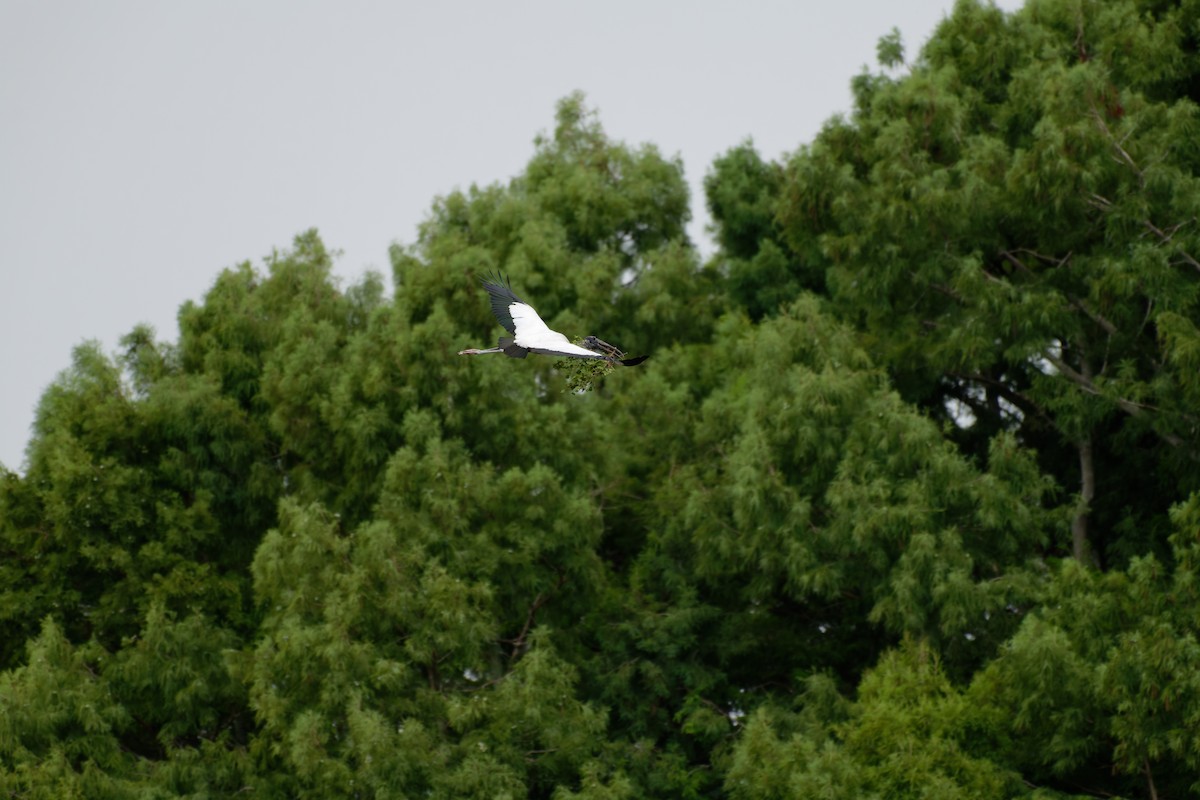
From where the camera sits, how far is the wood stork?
11953mm

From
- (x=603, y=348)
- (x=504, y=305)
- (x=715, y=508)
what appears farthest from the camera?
(x=715, y=508)

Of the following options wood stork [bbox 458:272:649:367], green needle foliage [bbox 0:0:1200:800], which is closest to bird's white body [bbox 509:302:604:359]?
wood stork [bbox 458:272:649:367]

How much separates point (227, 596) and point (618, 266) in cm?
754

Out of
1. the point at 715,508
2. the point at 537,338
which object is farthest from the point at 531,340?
the point at 715,508

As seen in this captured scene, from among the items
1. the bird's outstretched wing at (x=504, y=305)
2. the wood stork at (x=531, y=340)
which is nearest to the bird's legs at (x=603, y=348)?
the wood stork at (x=531, y=340)

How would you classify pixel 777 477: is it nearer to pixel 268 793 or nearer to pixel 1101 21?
pixel 268 793

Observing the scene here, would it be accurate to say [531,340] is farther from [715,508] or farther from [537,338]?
[715,508]

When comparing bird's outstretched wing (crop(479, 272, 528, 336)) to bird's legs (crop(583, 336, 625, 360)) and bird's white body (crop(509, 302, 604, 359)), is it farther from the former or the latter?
bird's legs (crop(583, 336, 625, 360))

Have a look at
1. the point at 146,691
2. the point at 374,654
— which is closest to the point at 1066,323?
the point at 374,654

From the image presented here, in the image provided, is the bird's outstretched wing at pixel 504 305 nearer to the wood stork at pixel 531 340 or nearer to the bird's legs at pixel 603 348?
the wood stork at pixel 531 340

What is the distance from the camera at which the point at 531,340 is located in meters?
12.7

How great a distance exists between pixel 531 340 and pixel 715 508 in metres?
12.8

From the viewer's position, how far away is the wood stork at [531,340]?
1195 centimetres

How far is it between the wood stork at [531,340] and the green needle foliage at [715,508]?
8630mm
